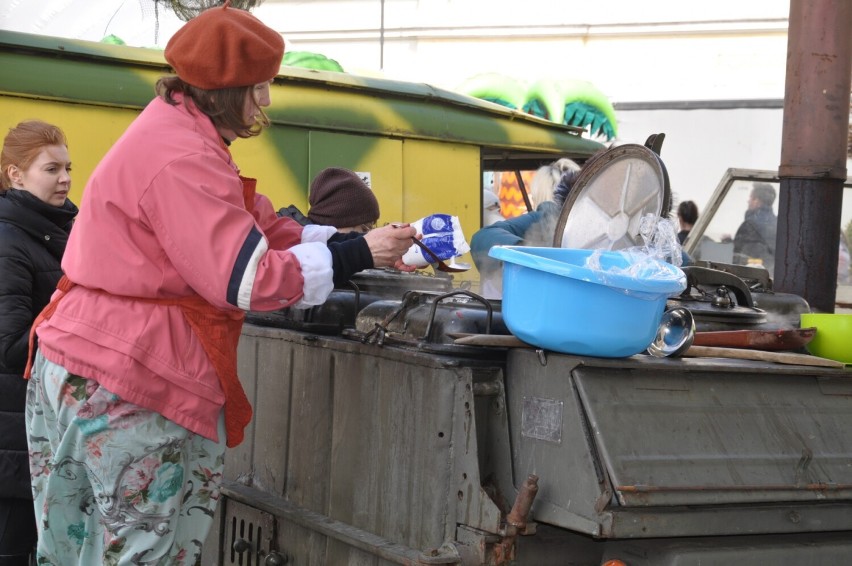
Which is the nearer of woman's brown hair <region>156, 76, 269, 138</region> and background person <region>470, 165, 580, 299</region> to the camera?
woman's brown hair <region>156, 76, 269, 138</region>

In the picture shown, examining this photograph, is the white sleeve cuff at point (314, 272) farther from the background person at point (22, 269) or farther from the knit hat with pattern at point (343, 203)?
the knit hat with pattern at point (343, 203)

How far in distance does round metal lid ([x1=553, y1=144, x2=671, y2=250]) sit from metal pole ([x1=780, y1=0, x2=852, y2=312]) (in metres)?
1.62

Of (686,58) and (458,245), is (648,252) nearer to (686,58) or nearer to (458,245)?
(458,245)

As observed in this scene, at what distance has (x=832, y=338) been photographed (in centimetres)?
345

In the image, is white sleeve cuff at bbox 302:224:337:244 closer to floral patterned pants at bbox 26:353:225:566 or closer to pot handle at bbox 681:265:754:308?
floral patterned pants at bbox 26:353:225:566

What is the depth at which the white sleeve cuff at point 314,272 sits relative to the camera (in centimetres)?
273

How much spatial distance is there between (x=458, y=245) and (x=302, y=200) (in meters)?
3.24

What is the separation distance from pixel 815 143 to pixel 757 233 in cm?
198

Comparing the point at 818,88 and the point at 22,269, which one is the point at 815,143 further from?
the point at 22,269

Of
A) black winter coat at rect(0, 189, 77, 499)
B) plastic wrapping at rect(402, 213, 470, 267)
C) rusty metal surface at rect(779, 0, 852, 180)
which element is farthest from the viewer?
rusty metal surface at rect(779, 0, 852, 180)

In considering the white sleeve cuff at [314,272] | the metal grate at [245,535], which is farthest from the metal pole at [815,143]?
the white sleeve cuff at [314,272]

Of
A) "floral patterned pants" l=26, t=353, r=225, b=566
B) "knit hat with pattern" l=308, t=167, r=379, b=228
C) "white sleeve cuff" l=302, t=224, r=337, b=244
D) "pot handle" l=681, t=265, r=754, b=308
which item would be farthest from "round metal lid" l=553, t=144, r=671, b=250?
"floral patterned pants" l=26, t=353, r=225, b=566

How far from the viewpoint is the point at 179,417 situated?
269cm

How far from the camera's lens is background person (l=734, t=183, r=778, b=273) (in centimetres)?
718
